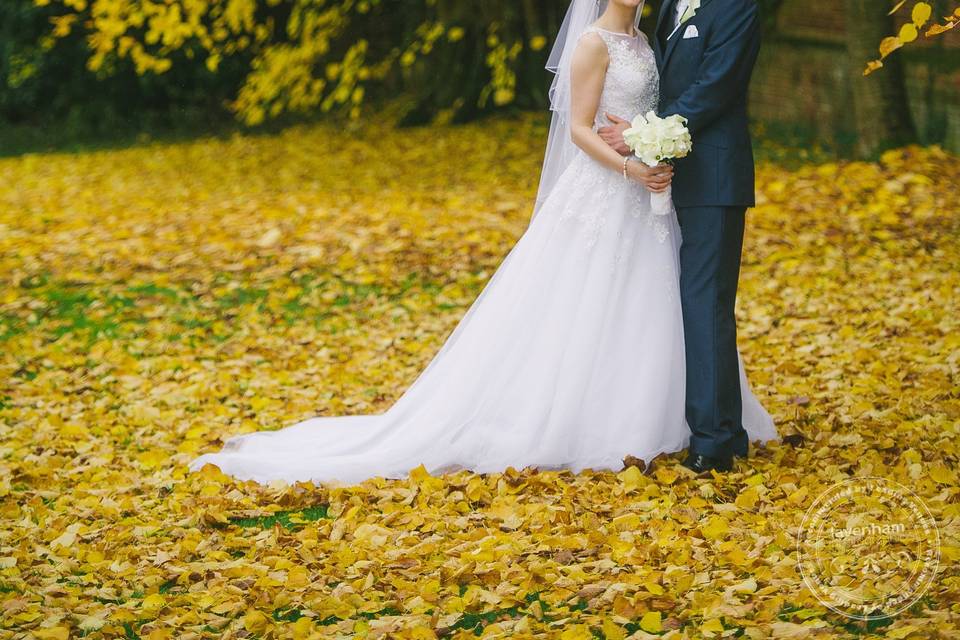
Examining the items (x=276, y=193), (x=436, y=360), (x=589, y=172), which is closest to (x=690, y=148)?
(x=589, y=172)

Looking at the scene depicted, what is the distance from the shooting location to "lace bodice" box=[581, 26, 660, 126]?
437cm

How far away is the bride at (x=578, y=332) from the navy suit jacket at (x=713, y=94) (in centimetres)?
11

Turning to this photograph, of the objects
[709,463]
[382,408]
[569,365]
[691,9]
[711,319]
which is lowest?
[382,408]

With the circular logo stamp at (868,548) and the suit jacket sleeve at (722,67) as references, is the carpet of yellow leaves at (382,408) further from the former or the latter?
the suit jacket sleeve at (722,67)

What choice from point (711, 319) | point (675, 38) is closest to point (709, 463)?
point (711, 319)

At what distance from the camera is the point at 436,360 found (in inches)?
190

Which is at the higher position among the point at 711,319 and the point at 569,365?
the point at 711,319

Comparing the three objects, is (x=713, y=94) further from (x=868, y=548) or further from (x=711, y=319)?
(x=868, y=548)

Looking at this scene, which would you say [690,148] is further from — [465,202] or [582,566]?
[465,202]

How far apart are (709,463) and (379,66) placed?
11968 millimetres

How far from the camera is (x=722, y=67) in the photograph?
4.10 m

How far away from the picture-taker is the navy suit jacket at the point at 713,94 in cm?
410

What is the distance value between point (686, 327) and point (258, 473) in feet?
6.14

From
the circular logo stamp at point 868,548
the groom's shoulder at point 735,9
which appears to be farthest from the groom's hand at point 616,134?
the circular logo stamp at point 868,548
